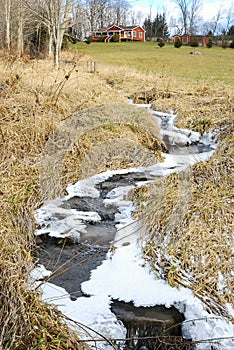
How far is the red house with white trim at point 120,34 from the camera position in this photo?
3875cm

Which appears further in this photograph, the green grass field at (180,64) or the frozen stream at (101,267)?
the green grass field at (180,64)

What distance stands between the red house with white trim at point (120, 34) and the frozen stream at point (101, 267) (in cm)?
3637

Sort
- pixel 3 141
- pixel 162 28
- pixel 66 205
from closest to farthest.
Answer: pixel 66 205 < pixel 3 141 < pixel 162 28

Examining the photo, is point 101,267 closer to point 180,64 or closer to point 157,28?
point 180,64

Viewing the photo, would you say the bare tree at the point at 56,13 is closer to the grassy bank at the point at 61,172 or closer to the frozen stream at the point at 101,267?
the grassy bank at the point at 61,172

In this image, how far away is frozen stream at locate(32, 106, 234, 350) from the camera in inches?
99.5

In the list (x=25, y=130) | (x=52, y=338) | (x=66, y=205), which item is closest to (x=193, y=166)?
(x=66, y=205)

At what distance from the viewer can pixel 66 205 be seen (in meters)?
4.15

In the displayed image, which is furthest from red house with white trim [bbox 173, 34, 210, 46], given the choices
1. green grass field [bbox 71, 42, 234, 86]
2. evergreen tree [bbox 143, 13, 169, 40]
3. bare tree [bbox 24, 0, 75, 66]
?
bare tree [bbox 24, 0, 75, 66]

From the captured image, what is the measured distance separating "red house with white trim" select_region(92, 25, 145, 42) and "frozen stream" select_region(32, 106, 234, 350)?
36.4 meters

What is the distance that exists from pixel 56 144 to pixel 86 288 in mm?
2635

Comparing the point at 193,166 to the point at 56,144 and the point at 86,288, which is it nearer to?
the point at 56,144

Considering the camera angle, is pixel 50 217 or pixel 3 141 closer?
pixel 50 217

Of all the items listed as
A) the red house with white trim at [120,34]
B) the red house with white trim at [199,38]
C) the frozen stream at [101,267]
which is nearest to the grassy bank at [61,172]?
the frozen stream at [101,267]
